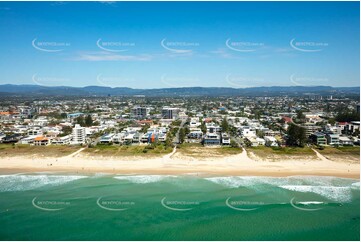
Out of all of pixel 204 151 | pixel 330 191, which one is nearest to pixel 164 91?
pixel 204 151

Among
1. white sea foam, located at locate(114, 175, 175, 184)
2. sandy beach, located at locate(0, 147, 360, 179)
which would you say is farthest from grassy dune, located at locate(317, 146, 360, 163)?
white sea foam, located at locate(114, 175, 175, 184)

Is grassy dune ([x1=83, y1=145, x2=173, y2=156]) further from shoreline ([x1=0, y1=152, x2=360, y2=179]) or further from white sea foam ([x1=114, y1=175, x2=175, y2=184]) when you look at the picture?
white sea foam ([x1=114, y1=175, x2=175, y2=184])

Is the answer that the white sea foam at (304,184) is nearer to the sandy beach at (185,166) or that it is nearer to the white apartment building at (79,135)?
the sandy beach at (185,166)

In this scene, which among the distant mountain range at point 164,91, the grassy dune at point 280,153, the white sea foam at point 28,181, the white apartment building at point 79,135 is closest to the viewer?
the white sea foam at point 28,181

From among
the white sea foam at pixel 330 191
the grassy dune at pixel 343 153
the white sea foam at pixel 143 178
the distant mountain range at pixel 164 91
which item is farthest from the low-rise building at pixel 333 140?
the distant mountain range at pixel 164 91

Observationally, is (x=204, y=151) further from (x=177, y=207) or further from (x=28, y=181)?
(x=28, y=181)

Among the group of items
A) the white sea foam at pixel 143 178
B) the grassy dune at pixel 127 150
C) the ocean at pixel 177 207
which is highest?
the grassy dune at pixel 127 150
